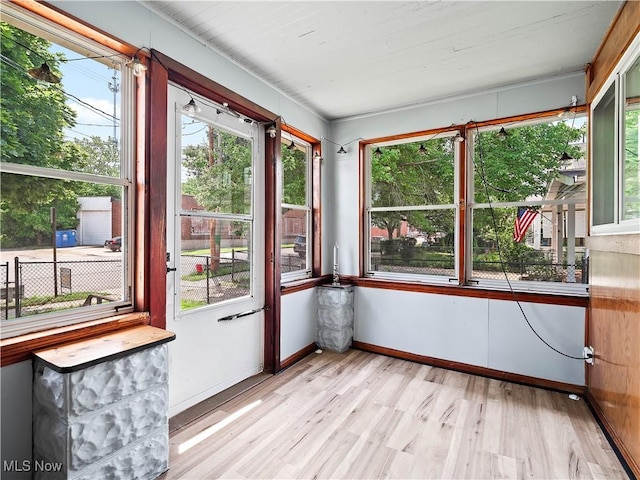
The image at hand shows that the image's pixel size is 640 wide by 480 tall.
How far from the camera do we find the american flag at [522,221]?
3.04 meters

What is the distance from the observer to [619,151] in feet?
6.73

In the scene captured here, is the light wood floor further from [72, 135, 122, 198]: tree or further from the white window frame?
[72, 135, 122, 198]: tree

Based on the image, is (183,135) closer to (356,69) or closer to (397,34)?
(356,69)

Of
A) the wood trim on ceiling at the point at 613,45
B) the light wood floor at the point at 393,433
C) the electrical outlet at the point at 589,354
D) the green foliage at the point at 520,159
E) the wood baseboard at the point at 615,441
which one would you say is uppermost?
the wood trim on ceiling at the point at 613,45

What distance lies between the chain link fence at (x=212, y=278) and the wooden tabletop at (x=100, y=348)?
55cm

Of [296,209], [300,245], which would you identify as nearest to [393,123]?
[296,209]

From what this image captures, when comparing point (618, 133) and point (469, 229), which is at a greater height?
point (618, 133)

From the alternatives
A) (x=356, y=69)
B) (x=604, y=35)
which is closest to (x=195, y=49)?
(x=356, y=69)

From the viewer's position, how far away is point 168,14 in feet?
6.91

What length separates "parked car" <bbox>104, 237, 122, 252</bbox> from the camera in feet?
6.54

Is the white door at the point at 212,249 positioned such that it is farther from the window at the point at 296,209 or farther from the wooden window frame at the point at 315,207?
the wooden window frame at the point at 315,207

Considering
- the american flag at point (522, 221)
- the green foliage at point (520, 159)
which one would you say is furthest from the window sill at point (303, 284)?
the american flag at point (522, 221)

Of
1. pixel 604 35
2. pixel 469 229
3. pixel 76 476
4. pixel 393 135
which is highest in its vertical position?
pixel 604 35

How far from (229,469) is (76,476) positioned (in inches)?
29.2
